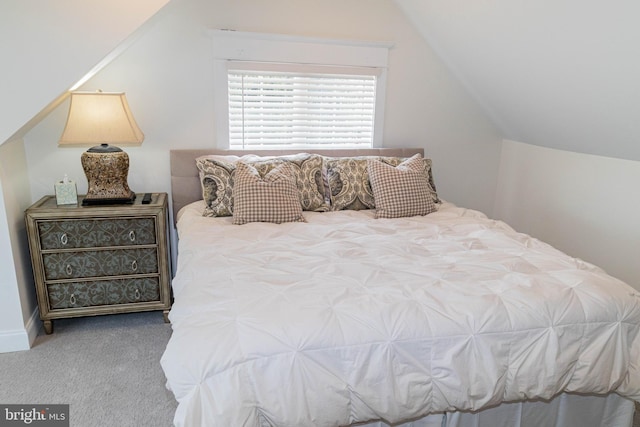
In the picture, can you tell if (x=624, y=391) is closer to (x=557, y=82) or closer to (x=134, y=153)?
(x=557, y=82)

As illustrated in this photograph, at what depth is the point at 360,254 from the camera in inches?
83.4

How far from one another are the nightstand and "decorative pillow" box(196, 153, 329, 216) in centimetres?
31

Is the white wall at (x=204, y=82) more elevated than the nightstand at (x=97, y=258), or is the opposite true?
the white wall at (x=204, y=82)

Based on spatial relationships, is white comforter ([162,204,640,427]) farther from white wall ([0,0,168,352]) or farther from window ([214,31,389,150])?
window ([214,31,389,150])

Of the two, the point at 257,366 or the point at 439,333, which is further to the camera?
the point at 439,333

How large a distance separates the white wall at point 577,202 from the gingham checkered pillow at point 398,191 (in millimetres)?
1121

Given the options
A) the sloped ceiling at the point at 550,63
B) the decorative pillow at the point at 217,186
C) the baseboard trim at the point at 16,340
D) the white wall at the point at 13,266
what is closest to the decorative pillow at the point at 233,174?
the decorative pillow at the point at 217,186

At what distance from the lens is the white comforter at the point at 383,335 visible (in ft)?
4.47

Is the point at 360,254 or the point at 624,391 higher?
the point at 360,254

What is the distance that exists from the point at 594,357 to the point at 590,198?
71.4 inches

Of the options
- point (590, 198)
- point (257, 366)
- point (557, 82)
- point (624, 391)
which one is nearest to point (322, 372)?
point (257, 366)

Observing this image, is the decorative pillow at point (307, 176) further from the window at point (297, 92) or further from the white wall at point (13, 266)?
the white wall at point (13, 266)

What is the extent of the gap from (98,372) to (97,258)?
658 mm

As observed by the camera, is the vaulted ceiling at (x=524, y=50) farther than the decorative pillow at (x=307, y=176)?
No
